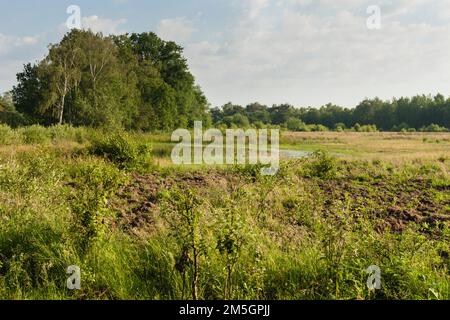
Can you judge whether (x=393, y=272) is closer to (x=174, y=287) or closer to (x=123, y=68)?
(x=174, y=287)

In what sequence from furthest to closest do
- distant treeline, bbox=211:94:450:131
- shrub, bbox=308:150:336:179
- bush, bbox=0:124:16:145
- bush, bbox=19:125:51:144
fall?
1. distant treeline, bbox=211:94:450:131
2. bush, bbox=19:125:51:144
3. bush, bbox=0:124:16:145
4. shrub, bbox=308:150:336:179

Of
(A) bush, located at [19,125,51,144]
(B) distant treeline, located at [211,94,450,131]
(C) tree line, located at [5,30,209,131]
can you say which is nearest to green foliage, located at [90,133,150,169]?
(A) bush, located at [19,125,51,144]

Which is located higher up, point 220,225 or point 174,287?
point 220,225

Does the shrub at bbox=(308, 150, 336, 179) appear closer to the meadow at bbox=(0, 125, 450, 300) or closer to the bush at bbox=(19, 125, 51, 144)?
the meadow at bbox=(0, 125, 450, 300)

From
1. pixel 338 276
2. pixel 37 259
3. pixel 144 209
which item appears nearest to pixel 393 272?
pixel 338 276

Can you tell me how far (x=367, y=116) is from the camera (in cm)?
11238

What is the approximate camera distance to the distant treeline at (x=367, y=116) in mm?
95438

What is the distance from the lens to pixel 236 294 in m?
4.24

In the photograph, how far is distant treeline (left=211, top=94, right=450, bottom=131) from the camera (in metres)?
95.4

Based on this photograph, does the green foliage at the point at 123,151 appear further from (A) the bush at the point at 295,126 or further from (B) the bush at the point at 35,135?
(A) the bush at the point at 295,126

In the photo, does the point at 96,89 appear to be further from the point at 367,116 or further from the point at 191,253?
the point at 367,116

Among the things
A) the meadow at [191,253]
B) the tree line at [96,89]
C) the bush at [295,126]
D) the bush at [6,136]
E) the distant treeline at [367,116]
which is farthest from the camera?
the distant treeline at [367,116]

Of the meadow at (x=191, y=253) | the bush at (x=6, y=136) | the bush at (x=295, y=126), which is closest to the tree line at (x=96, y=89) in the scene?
the bush at (x=6, y=136)
